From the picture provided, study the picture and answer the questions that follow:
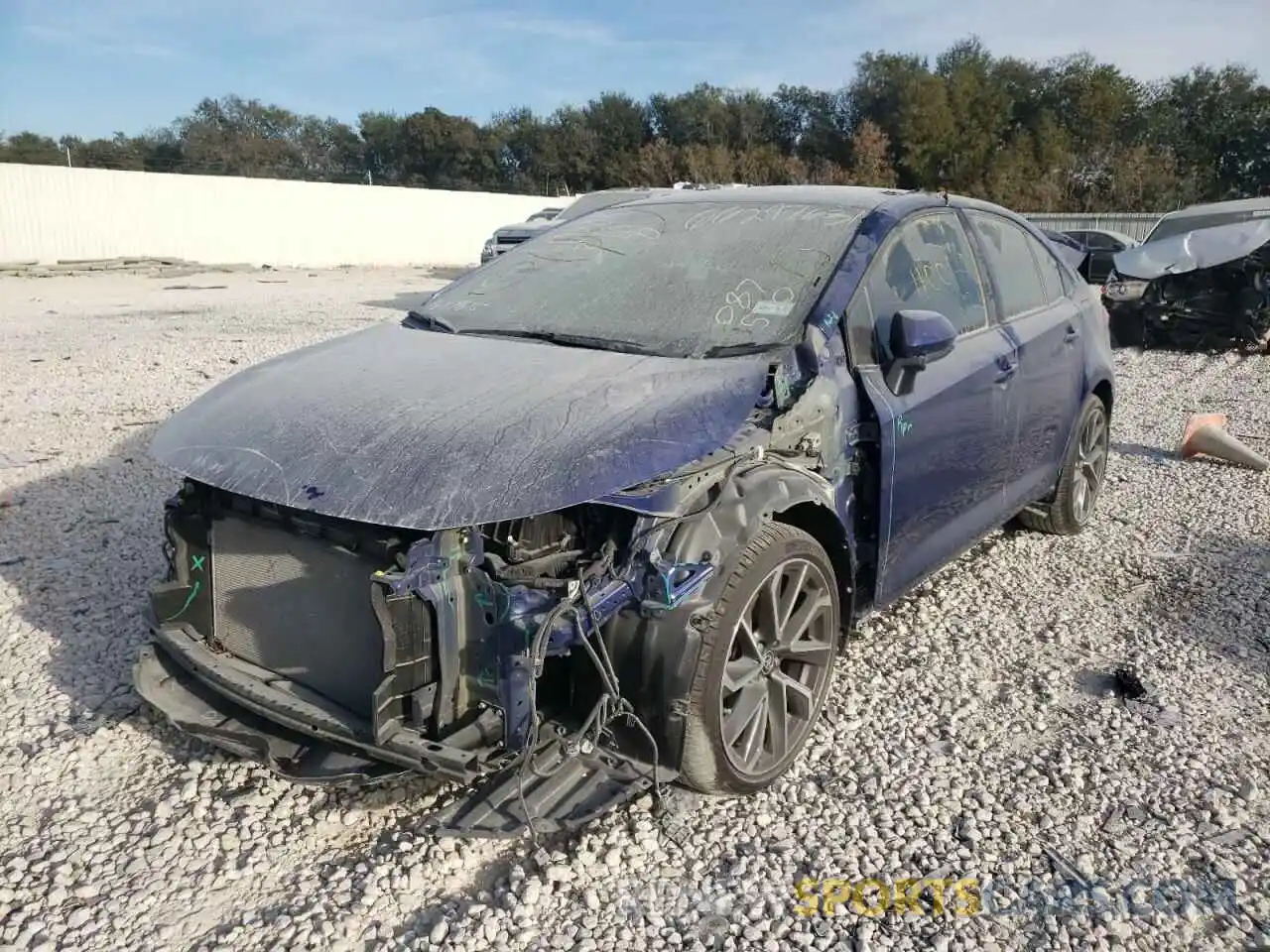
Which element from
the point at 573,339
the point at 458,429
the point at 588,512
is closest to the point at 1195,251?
the point at 573,339

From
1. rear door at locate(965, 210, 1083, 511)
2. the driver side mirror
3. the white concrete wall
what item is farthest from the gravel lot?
the white concrete wall

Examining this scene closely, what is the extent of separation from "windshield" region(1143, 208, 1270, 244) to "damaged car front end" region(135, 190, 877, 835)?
1050cm

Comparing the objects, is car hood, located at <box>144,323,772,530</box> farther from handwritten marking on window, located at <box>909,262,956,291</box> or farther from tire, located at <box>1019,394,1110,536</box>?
tire, located at <box>1019,394,1110,536</box>

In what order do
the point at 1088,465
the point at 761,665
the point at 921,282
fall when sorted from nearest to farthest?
the point at 761,665 → the point at 921,282 → the point at 1088,465

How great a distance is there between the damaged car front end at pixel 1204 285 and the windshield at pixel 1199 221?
0.02 meters

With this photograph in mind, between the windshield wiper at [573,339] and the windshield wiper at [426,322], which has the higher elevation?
the windshield wiper at [426,322]

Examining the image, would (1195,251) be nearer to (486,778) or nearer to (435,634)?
(486,778)

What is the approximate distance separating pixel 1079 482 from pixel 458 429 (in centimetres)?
385

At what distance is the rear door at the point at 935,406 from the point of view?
3.38 meters

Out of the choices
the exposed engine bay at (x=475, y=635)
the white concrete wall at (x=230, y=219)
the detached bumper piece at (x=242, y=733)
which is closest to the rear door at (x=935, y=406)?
the exposed engine bay at (x=475, y=635)

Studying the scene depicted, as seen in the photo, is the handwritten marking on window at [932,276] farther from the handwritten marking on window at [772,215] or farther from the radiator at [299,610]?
the radiator at [299,610]

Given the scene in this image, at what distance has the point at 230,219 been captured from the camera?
2725 centimetres

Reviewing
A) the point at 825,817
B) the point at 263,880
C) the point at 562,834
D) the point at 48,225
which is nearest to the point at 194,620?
the point at 263,880

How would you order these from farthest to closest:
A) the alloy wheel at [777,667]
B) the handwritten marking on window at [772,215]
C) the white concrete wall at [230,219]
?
the white concrete wall at [230,219], the handwritten marking on window at [772,215], the alloy wheel at [777,667]
